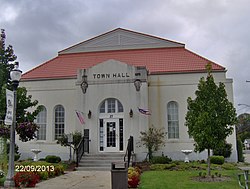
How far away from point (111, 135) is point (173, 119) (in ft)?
15.8

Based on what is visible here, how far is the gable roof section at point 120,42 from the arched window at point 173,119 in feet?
19.8

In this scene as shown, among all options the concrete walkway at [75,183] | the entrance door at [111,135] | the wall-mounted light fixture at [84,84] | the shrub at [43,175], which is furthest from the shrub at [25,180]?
the wall-mounted light fixture at [84,84]

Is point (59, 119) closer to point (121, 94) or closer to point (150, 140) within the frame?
point (121, 94)

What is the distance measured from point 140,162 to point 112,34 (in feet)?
42.0

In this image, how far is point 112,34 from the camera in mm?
27312

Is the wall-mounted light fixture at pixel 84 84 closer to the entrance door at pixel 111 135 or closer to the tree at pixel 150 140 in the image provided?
the entrance door at pixel 111 135

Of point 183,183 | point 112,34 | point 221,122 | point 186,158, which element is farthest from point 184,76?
point 183,183

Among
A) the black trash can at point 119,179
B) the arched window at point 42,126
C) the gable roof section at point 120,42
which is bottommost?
the black trash can at point 119,179

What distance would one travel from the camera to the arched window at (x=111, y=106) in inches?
838

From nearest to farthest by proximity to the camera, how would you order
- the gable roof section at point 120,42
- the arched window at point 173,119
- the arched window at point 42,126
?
the arched window at point 173,119
the arched window at point 42,126
the gable roof section at point 120,42

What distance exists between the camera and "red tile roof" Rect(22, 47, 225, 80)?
23.2 metres

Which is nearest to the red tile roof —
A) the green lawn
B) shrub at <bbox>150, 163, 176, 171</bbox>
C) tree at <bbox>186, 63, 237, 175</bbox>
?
shrub at <bbox>150, 163, 176, 171</bbox>

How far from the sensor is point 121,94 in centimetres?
2100

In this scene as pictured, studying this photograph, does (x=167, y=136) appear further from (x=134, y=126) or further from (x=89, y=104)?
(x=89, y=104)
